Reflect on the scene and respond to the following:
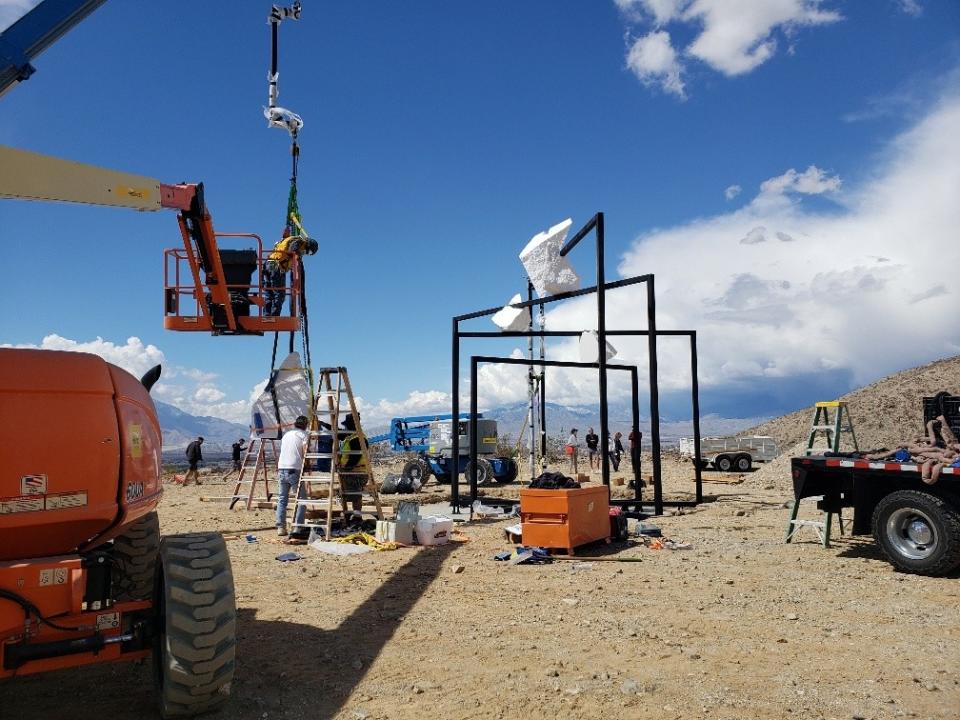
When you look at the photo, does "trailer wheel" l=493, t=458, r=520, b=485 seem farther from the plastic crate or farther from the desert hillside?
the plastic crate

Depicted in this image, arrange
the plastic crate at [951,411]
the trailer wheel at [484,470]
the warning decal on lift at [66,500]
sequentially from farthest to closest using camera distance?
the trailer wheel at [484,470] < the plastic crate at [951,411] < the warning decal on lift at [66,500]

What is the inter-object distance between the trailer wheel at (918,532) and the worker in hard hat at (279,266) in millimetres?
9322

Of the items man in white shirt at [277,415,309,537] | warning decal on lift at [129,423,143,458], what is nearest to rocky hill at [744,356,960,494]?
man in white shirt at [277,415,309,537]

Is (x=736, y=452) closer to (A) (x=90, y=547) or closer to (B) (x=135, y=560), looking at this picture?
(B) (x=135, y=560)

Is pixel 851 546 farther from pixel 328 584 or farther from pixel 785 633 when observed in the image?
pixel 328 584

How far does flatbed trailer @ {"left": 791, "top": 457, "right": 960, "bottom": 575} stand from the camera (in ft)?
26.5

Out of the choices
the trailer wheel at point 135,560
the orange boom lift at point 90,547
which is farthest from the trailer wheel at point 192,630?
the trailer wheel at point 135,560

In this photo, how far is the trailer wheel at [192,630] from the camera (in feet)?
13.7

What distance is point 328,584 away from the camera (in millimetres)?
8430

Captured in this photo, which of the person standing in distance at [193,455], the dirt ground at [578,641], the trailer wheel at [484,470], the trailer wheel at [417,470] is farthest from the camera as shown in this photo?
the person standing in distance at [193,455]

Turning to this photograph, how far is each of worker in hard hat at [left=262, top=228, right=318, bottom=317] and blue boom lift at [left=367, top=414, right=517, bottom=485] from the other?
1008cm

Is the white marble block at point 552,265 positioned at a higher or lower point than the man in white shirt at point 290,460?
higher

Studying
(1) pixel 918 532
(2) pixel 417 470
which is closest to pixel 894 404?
(2) pixel 417 470

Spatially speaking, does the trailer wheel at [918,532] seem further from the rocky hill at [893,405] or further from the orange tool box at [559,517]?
the rocky hill at [893,405]
